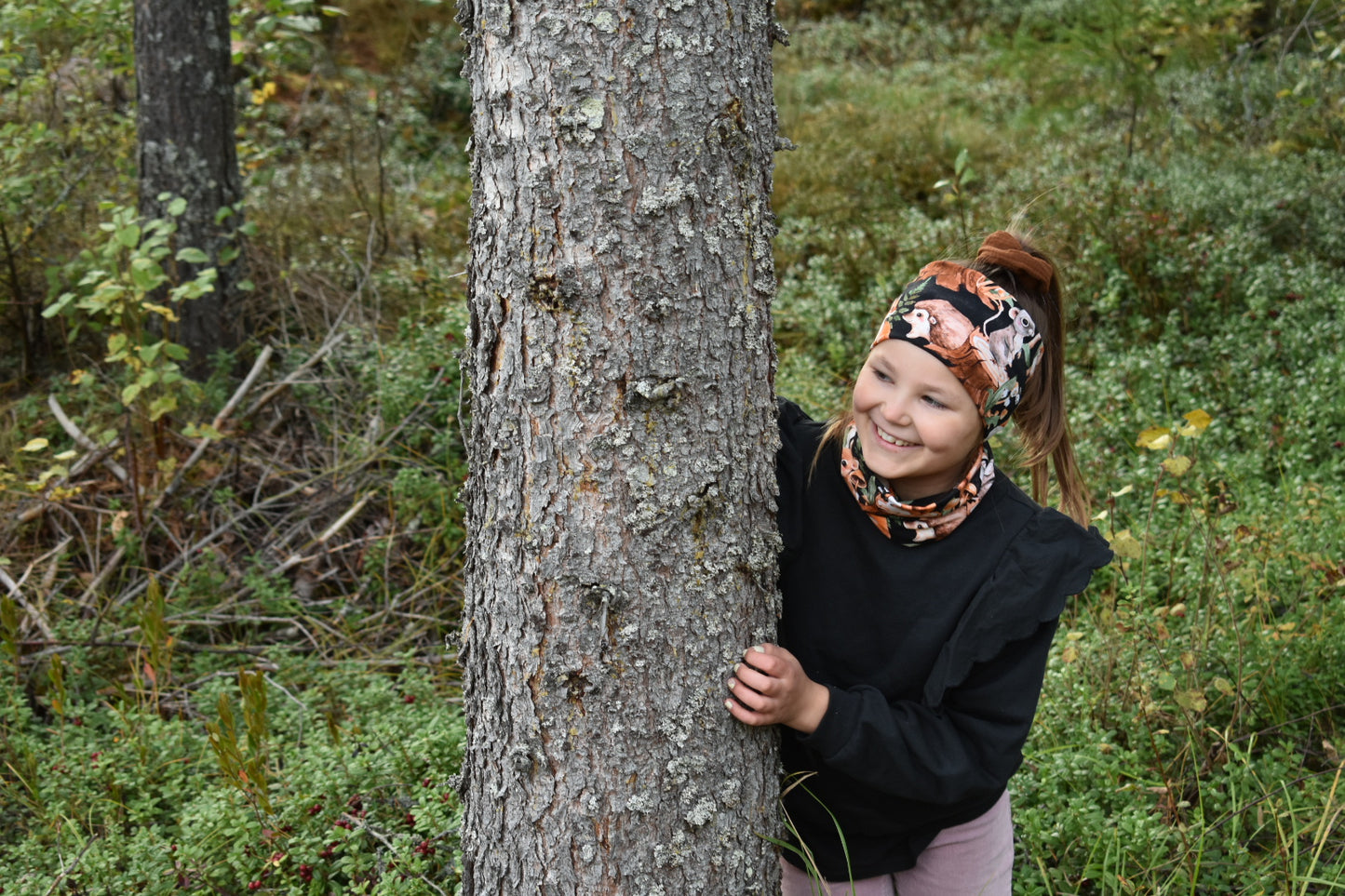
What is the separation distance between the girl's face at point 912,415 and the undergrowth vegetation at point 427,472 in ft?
3.44

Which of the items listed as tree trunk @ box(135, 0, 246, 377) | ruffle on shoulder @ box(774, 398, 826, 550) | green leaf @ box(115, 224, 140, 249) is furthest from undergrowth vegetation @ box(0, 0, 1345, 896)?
ruffle on shoulder @ box(774, 398, 826, 550)

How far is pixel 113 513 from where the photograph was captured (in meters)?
3.63

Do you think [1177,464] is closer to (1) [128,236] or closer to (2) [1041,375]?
(2) [1041,375]

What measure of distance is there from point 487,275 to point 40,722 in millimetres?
2409

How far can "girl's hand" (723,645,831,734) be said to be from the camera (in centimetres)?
161

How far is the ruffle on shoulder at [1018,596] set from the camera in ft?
5.64

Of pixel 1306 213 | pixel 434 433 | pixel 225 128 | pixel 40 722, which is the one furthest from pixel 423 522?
pixel 1306 213

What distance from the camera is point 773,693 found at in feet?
5.30

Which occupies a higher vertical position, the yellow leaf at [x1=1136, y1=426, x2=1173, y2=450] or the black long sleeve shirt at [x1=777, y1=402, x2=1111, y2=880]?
the yellow leaf at [x1=1136, y1=426, x2=1173, y2=450]

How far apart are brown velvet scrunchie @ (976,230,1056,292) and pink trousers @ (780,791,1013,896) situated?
3.58 feet

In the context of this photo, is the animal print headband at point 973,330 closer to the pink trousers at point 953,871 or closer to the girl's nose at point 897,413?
the girl's nose at point 897,413

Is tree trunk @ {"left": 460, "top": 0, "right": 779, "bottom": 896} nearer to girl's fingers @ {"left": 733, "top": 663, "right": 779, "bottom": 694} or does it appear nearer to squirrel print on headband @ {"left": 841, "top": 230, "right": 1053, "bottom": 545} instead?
girl's fingers @ {"left": 733, "top": 663, "right": 779, "bottom": 694}

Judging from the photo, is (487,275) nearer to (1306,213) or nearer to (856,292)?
(856,292)

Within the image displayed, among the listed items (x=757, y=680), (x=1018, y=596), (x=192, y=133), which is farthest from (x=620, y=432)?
(x=192, y=133)
